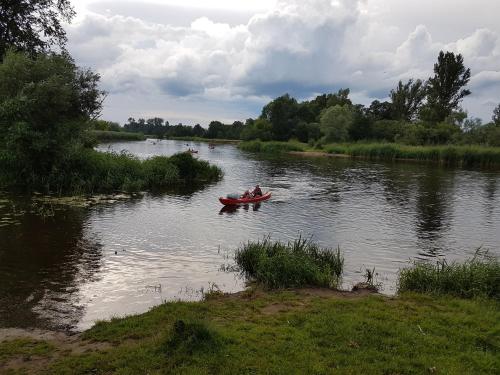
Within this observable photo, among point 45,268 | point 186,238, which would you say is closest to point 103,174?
point 186,238

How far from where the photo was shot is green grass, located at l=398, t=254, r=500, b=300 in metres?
12.1

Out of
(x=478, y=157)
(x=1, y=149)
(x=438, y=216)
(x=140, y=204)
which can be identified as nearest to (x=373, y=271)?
(x=438, y=216)

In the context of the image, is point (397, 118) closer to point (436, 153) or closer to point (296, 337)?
point (436, 153)

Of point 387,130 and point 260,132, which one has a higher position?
point 387,130

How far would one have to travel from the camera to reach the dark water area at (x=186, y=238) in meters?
13.1

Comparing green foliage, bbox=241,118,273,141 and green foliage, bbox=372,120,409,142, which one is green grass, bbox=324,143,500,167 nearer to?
green foliage, bbox=372,120,409,142

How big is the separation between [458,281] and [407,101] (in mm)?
124378

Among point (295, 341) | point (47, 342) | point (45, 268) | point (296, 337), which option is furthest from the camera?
point (45, 268)

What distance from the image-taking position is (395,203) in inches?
1307

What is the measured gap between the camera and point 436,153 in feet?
240

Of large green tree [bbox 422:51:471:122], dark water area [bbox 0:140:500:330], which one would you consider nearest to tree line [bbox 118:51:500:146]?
large green tree [bbox 422:51:471:122]

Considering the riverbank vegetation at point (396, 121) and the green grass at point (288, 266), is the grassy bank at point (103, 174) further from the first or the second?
the riverbank vegetation at point (396, 121)

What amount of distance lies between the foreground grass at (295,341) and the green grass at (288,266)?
234cm

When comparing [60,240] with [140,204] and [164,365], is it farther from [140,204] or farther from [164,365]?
[164,365]
